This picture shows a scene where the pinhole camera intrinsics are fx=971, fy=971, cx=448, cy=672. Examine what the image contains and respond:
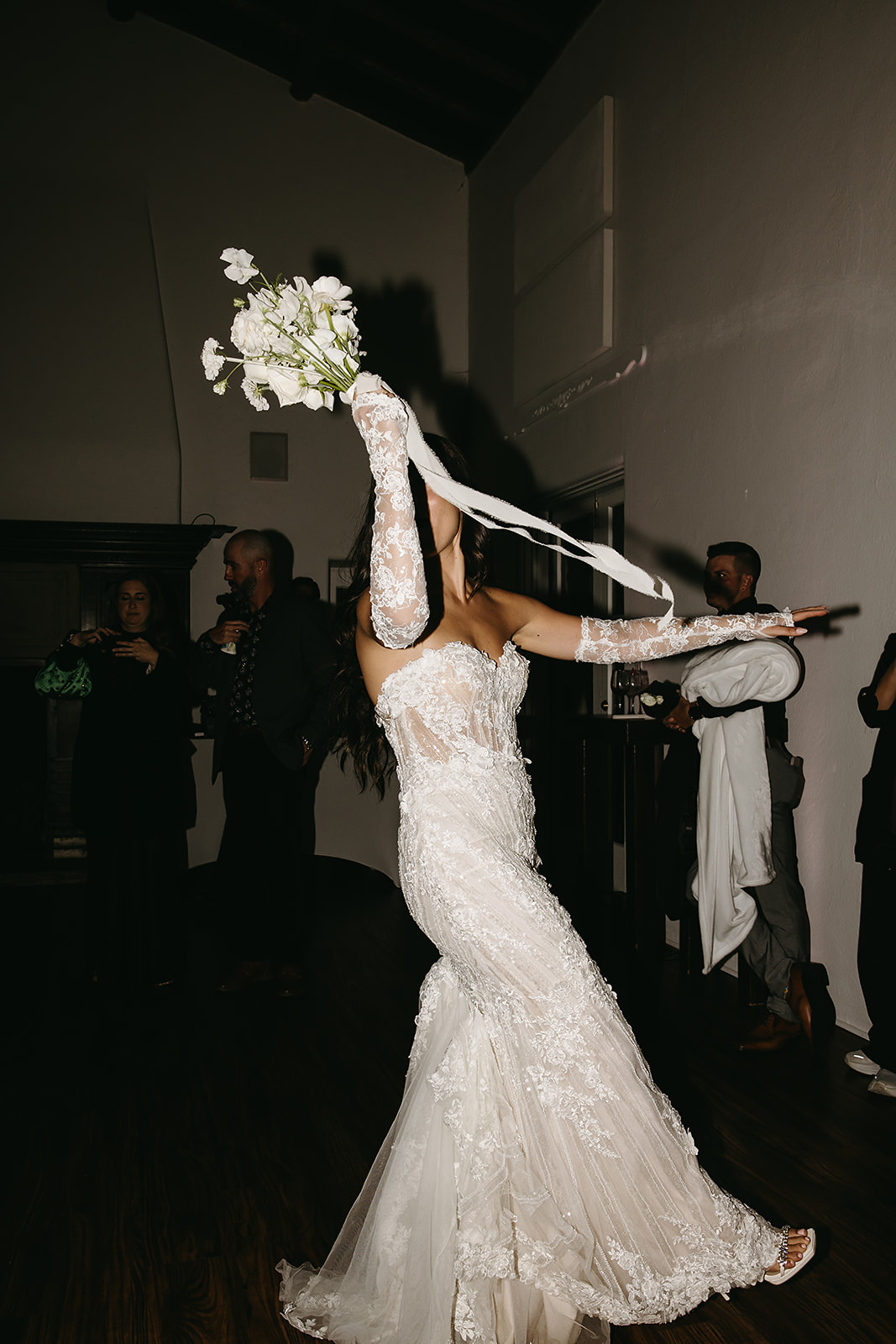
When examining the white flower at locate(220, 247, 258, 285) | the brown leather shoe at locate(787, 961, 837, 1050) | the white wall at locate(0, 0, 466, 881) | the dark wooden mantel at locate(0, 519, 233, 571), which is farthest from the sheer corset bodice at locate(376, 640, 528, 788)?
the dark wooden mantel at locate(0, 519, 233, 571)

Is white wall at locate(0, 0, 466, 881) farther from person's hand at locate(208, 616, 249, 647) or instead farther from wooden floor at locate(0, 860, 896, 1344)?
wooden floor at locate(0, 860, 896, 1344)

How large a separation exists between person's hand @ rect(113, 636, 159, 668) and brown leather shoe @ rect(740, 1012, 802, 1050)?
2.62 meters

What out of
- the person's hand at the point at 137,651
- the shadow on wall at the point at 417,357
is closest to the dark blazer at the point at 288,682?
the person's hand at the point at 137,651

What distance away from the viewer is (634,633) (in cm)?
189

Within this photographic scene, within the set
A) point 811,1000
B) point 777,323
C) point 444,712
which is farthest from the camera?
Answer: point 777,323

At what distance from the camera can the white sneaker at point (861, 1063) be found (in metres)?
2.92

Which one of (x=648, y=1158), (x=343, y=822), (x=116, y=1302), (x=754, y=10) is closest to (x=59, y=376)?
(x=343, y=822)

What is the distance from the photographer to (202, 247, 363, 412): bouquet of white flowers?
1527mm

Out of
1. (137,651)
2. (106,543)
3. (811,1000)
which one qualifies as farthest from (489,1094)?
(106,543)

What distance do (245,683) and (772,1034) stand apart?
2293 mm

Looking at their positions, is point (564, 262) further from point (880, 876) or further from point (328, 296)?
point (328, 296)

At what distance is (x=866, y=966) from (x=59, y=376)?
5891 millimetres

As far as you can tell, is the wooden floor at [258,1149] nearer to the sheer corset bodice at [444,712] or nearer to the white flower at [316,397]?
the sheer corset bodice at [444,712]

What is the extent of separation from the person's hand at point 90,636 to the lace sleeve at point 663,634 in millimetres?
2592
